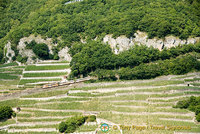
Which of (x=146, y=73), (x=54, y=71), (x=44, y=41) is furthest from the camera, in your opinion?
(x=44, y=41)

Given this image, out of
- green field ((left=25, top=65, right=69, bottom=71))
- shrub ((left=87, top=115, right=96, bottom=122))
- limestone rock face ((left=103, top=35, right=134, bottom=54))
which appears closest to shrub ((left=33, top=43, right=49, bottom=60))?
green field ((left=25, top=65, right=69, bottom=71))

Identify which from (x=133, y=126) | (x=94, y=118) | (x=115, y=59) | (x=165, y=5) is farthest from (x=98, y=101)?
(x=165, y=5)

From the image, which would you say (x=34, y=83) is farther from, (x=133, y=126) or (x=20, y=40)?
(x=133, y=126)

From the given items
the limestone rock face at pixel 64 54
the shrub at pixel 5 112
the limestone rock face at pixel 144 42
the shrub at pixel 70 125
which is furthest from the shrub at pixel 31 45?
the shrub at pixel 70 125

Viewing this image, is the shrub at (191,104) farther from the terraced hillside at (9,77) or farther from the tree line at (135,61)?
the terraced hillside at (9,77)

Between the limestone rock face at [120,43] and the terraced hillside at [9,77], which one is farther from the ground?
the limestone rock face at [120,43]

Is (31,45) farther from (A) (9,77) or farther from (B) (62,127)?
(B) (62,127)
